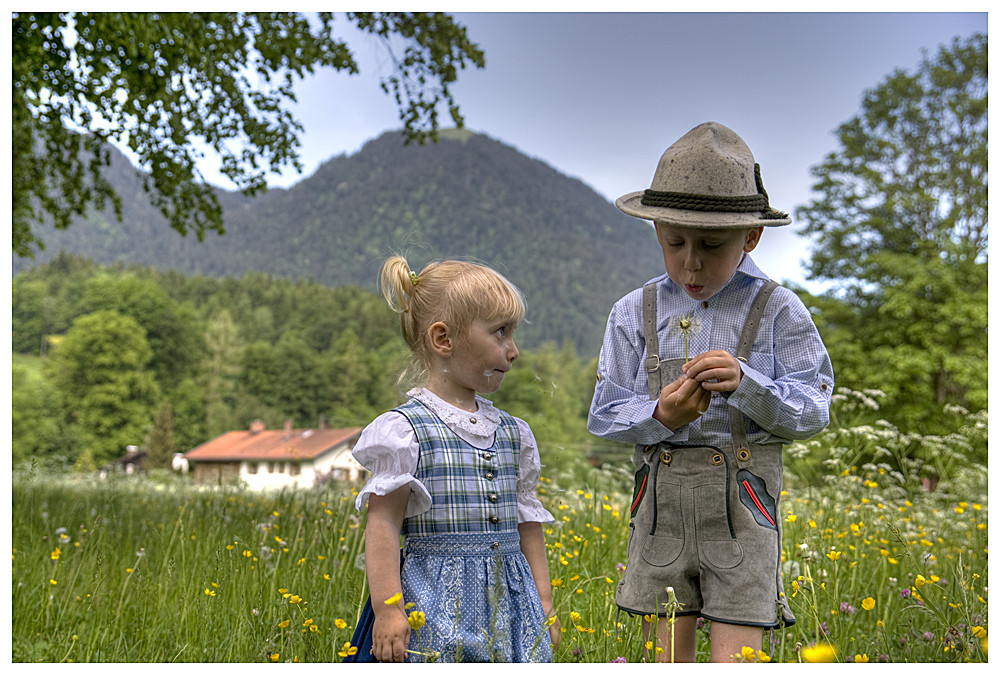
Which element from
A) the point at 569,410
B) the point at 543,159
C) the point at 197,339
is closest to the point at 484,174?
the point at 543,159

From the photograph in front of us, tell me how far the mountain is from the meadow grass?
80167 millimetres

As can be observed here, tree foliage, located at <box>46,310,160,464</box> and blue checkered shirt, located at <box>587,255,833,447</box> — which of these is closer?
blue checkered shirt, located at <box>587,255,833,447</box>

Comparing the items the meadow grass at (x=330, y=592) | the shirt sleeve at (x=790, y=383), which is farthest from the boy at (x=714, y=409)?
the meadow grass at (x=330, y=592)

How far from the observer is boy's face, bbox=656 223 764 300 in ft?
6.70

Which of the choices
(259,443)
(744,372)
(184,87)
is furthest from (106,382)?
(744,372)

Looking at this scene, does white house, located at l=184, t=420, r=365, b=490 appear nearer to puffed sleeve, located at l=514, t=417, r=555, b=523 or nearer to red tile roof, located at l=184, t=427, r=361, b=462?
red tile roof, located at l=184, t=427, r=361, b=462

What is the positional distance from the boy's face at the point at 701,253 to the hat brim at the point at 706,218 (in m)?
0.04

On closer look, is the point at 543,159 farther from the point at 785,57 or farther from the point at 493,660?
the point at 493,660

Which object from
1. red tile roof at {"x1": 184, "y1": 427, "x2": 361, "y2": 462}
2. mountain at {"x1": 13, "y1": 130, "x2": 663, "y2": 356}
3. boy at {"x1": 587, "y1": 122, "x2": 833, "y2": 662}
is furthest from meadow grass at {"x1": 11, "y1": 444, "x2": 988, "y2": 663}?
mountain at {"x1": 13, "y1": 130, "x2": 663, "y2": 356}

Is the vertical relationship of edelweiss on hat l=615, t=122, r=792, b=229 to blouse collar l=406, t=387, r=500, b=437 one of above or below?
above

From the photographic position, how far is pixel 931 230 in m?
24.7

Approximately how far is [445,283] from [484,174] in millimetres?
141724

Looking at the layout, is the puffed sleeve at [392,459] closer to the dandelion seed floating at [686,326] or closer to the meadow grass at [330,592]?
the meadow grass at [330,592]

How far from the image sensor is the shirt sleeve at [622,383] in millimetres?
2119
